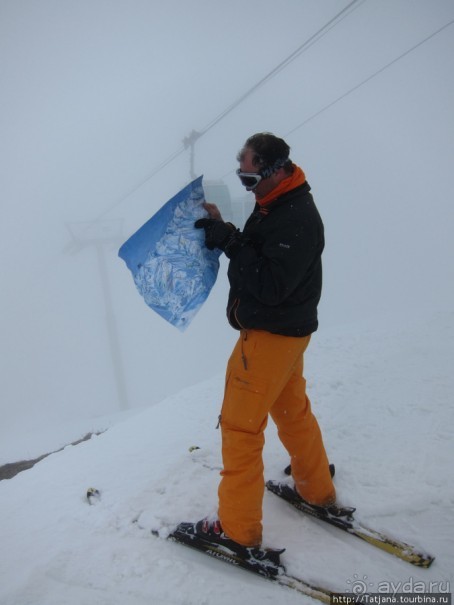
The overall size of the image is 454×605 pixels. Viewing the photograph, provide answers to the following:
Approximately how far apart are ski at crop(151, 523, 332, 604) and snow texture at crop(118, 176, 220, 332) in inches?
50.0

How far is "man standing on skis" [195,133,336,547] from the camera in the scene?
6.11ft

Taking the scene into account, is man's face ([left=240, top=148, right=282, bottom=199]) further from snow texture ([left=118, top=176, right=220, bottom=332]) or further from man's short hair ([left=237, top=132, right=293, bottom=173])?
snow texture ([left=118, top=176, right=220, bottom=332])

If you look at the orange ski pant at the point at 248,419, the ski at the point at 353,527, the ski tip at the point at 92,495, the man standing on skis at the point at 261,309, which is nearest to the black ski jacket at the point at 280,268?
the man standing on skis at the point at 261,309

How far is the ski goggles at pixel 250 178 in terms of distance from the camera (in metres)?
2.06

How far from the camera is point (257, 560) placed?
1.92 m

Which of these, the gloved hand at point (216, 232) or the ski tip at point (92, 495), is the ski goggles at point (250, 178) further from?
the ski tip at point (92, 495)

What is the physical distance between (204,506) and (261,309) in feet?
4.94

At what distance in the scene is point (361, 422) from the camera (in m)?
3.49

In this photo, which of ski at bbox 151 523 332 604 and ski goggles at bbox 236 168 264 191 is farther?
ski goggles at bbox 236 168 264 191

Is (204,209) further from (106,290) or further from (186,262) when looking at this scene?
(106,290)

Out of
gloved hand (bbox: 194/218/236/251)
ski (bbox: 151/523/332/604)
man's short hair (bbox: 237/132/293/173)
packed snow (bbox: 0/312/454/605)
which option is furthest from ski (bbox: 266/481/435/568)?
man's short hair (bbox: 237/132/293/173)

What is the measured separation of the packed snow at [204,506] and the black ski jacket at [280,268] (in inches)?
50.4

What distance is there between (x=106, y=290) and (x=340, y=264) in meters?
68.1

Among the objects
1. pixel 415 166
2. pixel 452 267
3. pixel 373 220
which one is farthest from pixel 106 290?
pixel 415 166
